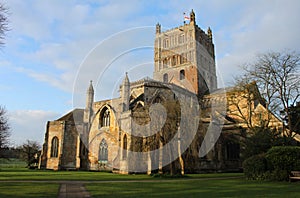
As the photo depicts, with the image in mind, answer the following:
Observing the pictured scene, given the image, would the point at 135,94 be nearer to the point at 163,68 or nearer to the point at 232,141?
the point at 232,141

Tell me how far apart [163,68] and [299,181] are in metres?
42.3

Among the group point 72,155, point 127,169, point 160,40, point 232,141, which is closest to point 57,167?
point 72,155

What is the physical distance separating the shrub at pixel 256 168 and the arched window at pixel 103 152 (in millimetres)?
18668

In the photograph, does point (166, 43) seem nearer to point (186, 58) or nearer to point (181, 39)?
point (181, 39)

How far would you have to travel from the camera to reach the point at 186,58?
5628 centimetres

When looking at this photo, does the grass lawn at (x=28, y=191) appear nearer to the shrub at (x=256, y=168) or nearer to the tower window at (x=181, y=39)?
the shrub at (x=256, y=168)

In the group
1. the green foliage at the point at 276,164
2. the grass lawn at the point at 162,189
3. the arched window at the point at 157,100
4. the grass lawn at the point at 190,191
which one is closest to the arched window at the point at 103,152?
the arched window at the point at 157,100

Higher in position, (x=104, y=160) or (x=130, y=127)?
(x=130, y=127)

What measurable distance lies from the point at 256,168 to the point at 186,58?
37.7m

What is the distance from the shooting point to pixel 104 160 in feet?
114

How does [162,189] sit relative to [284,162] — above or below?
below

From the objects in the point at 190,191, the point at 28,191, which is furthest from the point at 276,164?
the point at 28,191

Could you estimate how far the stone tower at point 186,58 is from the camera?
54.9 meters

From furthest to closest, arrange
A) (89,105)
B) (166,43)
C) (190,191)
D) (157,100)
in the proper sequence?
(166,43) < (89,105) < (157,100) < (190,191)
